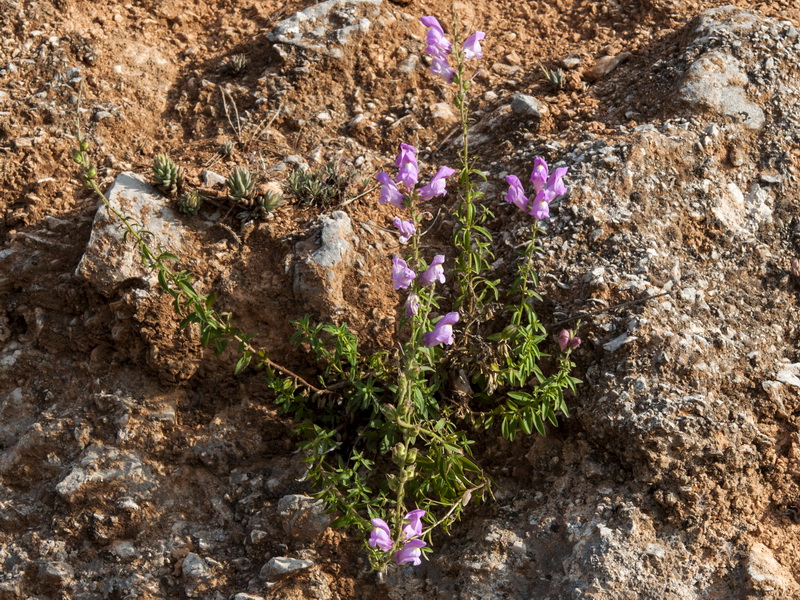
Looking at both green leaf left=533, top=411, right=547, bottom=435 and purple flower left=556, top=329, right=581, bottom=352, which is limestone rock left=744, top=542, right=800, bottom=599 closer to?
green leaf left=533, top=411, right=547, bottom=435

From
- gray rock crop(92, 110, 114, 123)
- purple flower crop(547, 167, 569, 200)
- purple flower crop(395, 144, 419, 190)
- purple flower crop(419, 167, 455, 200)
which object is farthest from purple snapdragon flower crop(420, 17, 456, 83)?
gray rock crop(92, 110, 114, 123)

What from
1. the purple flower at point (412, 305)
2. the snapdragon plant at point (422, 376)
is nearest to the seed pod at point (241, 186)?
the snapdragon plant at point (422, 376)

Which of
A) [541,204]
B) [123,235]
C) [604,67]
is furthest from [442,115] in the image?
[123,235]

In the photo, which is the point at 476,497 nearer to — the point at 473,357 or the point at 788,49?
the point at 473,357

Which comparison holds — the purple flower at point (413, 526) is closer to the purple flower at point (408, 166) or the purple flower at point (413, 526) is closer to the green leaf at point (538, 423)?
the green leaf at point (538, 423)

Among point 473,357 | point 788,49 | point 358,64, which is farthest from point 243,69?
point 788,49

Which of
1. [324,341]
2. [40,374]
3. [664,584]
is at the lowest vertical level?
[664,584]
